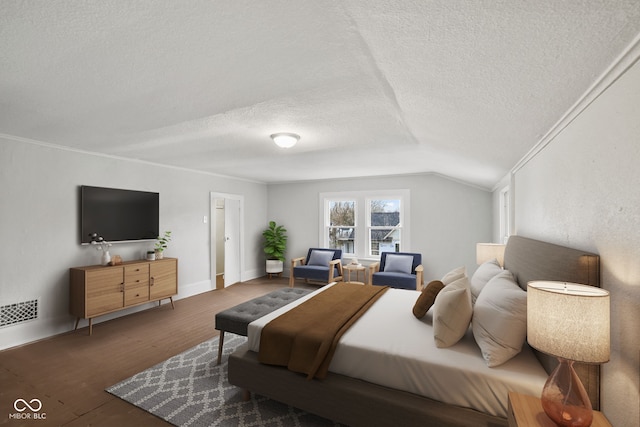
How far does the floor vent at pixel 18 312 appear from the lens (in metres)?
3.19

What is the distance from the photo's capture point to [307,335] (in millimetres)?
2131

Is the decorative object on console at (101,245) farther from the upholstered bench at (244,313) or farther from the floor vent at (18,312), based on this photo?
the upholstered bench at (244,313)

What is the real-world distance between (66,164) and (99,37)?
3.14 metres

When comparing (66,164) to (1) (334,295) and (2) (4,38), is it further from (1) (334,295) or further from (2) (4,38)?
(1) (334,295)

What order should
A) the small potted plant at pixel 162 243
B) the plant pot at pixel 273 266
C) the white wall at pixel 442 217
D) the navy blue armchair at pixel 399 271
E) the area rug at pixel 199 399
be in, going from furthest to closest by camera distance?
1. the plant pot at pixel 273 266
2. the white wall at pixel 442 217
3. the navy blue armchair at pixel 399 271
4. the small potted plant at pixel 162 243
5. the area rug at pixel 199 399

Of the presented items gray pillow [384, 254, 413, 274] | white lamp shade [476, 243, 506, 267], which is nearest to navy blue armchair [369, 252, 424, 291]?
gray pillow [384, 254, 413, 274]

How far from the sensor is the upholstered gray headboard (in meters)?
1.34

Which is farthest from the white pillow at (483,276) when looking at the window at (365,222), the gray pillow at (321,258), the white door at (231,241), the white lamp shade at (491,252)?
the white door at (231,241)

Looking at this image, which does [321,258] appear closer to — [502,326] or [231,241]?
[231,241]

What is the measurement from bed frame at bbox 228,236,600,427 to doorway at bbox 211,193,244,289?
3944 mm

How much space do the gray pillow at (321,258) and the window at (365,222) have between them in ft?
1.68

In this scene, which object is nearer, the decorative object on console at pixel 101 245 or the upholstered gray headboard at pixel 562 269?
the upholstered gray headboard at pixel 562 269

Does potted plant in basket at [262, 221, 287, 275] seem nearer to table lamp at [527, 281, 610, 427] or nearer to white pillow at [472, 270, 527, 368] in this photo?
white pillow at [472, 270, 527, 368]

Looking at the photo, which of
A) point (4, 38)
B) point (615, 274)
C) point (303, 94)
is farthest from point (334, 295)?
point (4, 38)
